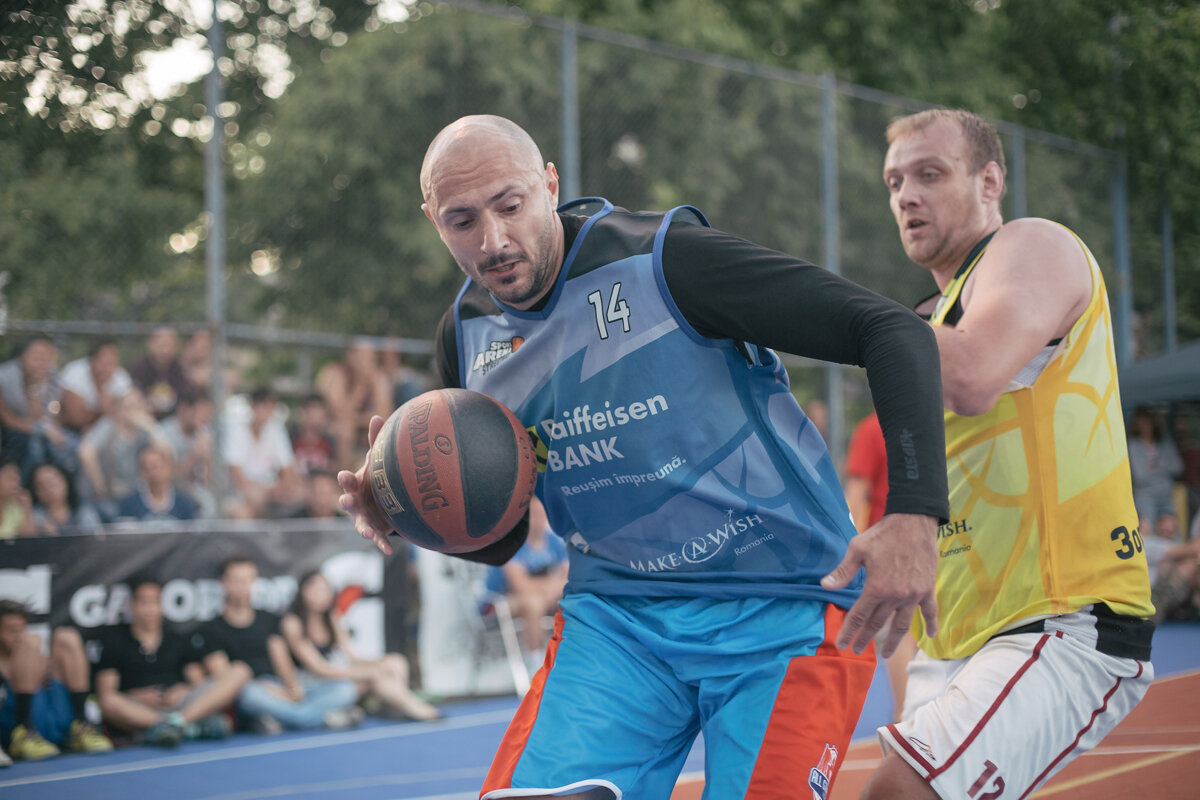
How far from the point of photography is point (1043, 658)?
259 cm

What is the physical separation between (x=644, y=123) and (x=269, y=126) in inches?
145

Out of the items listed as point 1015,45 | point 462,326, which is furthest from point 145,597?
point 1015,45

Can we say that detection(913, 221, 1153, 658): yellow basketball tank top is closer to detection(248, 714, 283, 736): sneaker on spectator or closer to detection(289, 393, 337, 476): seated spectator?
detection(248, 714, 283, 736): sneaker on spectator

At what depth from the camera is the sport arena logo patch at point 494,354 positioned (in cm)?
276

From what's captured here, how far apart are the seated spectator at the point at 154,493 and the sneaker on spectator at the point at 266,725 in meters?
1.54

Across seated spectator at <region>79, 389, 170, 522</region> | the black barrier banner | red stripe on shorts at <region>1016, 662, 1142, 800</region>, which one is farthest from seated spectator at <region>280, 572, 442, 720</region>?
red stripe on shorts at <region>1016, 662, 1142, 800</region>

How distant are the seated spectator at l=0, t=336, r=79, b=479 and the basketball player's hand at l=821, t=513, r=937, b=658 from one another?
6.21 m

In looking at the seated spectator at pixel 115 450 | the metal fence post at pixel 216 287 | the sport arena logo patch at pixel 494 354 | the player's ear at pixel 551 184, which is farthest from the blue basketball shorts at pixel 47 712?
the player's ear at pixel 551 184

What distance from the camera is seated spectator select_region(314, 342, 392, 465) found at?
855 centimetres

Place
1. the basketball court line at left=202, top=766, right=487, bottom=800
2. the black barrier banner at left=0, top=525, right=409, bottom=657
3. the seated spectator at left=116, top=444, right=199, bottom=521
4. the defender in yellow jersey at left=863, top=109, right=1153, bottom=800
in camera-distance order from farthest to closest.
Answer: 1. the seated spectator at left=116, top=444, right=199, bottom=521
2. the black barrier banner at left=0, top=525, right=409, bottom=657
3. the basketball court line at left=202, top=766, right=487, bottom=800
4. the defender in yellow jersey at left=863, top=109, right=1153, bottom=800

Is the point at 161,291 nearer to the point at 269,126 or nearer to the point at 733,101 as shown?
the point at 269,126

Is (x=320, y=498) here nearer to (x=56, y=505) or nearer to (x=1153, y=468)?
(x=56, y=505)

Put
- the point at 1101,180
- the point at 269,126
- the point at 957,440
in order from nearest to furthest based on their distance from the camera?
1. the point at 957,440
2. the point at 269,126
3. the point at 1101,180

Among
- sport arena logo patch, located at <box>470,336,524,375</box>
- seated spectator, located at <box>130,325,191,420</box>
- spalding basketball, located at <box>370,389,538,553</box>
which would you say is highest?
seated spectator, located at <box>130,325,191,420</box>
